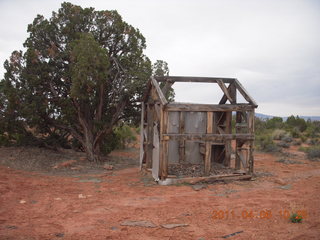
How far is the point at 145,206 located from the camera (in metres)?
7.34

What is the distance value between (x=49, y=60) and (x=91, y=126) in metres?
3.83

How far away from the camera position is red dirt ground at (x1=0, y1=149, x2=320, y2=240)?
549cm

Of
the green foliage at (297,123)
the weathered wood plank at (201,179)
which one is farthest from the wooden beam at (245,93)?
the green foliage at (297,123)

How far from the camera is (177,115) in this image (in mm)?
11742

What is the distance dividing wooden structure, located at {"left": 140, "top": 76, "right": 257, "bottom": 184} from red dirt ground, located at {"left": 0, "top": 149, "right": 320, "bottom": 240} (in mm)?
698

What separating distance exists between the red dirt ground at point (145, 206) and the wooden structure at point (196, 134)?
27.5 inches

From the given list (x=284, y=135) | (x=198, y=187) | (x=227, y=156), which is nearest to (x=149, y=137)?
(x=227, y=156)

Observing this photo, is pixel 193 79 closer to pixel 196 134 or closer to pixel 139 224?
pixel 196 134

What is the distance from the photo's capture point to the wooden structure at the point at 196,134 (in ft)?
32.1

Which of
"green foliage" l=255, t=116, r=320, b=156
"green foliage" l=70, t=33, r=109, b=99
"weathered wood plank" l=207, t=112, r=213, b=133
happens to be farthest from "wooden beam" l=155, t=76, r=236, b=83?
"green foliage" l=255, t=116, r=320, b=156

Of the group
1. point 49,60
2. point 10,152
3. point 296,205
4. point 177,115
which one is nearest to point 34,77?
point 49,60

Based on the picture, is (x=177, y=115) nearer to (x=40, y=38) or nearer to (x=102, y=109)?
(x=102, y=109)

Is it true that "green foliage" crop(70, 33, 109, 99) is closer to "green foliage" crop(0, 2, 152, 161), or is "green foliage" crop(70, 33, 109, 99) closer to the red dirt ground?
"green foliage" crop(0, 2, 152, 161)

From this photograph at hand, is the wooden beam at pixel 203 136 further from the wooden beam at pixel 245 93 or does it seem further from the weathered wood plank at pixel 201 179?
the weathered wood plank at pixel 201 179
